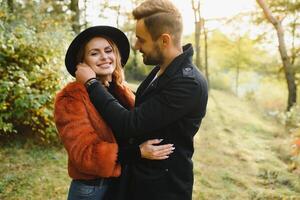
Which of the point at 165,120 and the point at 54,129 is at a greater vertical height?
the point at 165,120

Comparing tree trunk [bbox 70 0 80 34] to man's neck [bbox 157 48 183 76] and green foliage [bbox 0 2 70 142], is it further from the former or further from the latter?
man's neck [bbox 157 48 183 76]

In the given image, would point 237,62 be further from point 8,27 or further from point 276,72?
point 8,27

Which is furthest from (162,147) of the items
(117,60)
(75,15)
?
(75,15)

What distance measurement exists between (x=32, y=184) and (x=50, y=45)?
109 inches

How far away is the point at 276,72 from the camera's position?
19.0 meters

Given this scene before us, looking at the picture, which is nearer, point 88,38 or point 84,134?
point 84,134

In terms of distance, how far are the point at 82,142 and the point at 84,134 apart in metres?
0.05

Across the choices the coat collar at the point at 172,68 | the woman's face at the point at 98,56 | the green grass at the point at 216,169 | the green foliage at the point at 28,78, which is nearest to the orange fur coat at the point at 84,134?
the woman's face at the point at 98,56

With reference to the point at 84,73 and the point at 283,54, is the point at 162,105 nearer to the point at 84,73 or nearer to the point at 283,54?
the point at 84,73

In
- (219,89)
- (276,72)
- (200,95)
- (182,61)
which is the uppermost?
(182,61)

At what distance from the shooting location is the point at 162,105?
2.19 meters

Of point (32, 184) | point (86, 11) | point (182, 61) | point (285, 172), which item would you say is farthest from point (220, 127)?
point (182, 61)

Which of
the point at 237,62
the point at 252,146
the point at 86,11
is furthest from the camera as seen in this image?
→ the point at 237,62

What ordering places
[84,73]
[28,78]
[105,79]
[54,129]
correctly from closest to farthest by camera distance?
1. [84,73]
2. [105,79]
3. [28,78]
4. [54,129]
